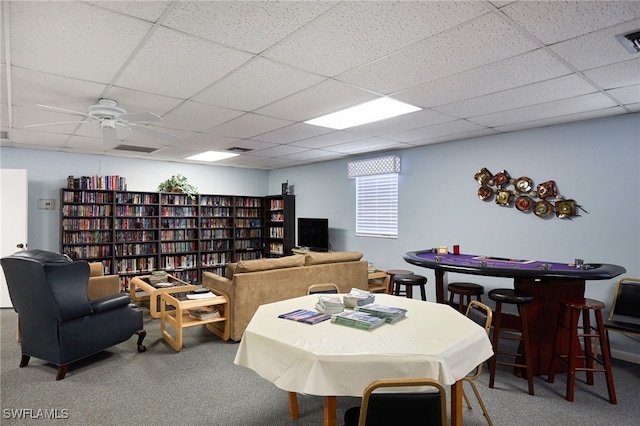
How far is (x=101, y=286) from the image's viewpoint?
4.52m

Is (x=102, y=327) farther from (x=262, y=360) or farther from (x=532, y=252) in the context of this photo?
(x=532, y=252)

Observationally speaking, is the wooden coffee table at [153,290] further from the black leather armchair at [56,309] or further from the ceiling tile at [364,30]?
the ceiling tile at [364,30]

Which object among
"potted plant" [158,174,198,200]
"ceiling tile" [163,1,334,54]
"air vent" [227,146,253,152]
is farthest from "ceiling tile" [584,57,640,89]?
"potted plant" [158,174,198,200]

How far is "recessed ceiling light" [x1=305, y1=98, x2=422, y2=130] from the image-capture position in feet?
11.4

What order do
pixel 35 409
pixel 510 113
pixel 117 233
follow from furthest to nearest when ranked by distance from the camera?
pixel 117 233 < pixel 510 113 < pixel 35 409

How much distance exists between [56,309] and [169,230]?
4129 millimetres

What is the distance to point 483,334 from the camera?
81.7 inches

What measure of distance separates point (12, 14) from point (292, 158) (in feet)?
16.3

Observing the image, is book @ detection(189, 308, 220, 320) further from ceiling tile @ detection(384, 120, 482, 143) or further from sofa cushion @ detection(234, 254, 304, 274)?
ceiling tile @ detection(384, 120, 482, 143)

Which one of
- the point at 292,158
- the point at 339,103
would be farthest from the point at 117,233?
the point at 339,103

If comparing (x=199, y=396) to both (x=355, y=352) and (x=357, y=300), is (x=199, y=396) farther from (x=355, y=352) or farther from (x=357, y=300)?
(x=355, y=352)

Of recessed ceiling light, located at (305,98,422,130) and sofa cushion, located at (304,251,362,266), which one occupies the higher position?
recessed ceiling light, located at (305,98,422,130)

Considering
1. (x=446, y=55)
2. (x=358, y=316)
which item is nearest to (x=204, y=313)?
(x=358, y=316)

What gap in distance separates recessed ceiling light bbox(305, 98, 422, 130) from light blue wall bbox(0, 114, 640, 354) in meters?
1.69
